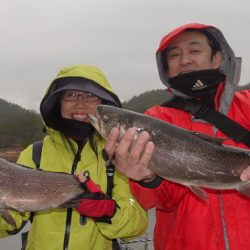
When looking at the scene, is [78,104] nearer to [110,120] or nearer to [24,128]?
[110,120]

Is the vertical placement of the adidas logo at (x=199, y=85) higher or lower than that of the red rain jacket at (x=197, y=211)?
higher

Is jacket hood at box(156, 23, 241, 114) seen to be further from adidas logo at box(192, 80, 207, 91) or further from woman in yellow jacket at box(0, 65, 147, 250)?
woman in yellow jacket at box(0, 65, 147, 250)

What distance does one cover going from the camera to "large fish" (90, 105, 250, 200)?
3.40m

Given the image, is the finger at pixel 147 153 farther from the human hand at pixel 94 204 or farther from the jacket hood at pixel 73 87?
the jacket hood at pixel 73 87

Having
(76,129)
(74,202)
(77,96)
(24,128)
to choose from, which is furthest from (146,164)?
(24,128)

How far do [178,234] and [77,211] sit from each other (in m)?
1.11

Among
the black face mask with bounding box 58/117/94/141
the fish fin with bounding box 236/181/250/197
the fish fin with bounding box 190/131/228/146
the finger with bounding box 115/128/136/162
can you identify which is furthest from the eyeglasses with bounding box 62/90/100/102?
the fish fin with bounding box 236/181/250/197

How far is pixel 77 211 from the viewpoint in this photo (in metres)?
4.11

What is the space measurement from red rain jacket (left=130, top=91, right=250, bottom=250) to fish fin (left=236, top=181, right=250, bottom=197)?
12cm

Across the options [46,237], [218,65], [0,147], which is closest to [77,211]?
[46,237]

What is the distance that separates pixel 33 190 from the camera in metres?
3.86

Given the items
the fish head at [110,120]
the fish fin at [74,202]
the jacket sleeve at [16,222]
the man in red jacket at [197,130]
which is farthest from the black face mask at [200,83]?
the jacket sleeve at [16,222]

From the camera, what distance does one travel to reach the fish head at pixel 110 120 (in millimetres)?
3490

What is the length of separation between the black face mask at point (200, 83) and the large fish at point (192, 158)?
730mm
